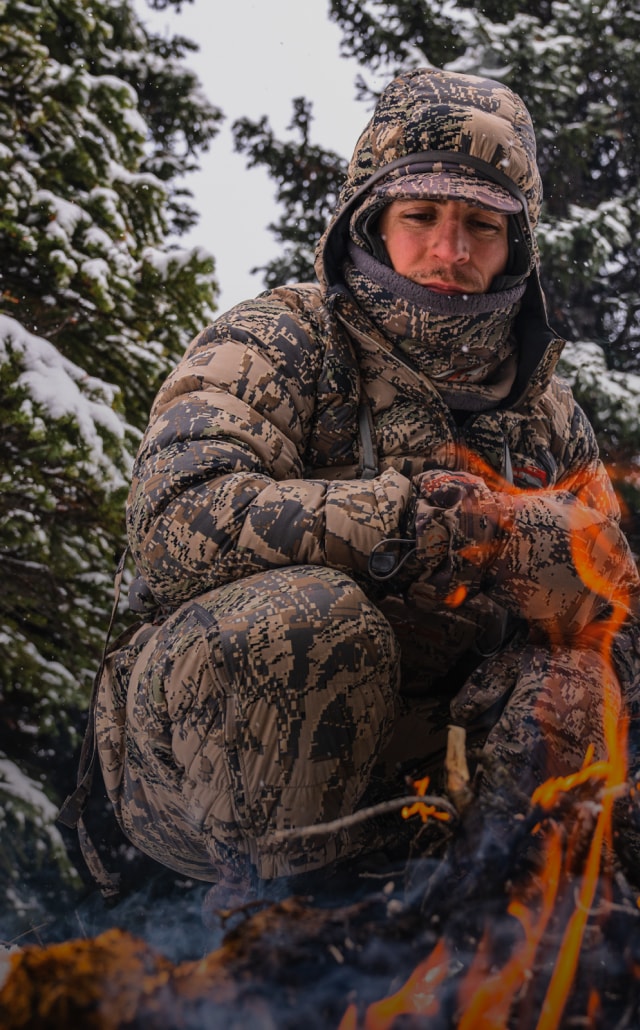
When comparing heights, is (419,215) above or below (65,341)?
above

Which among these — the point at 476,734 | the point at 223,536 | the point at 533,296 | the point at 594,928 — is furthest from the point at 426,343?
the point at 594,928

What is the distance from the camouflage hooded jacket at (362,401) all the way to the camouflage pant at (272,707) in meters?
0.13

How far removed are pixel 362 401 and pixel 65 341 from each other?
2.87 metres

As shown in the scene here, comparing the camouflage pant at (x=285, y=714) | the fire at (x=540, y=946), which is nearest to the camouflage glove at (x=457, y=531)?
the camouflage pant at (x=285, y=714)

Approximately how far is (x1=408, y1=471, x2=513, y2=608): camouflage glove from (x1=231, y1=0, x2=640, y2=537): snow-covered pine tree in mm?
3926

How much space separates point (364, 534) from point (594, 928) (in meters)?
0.89

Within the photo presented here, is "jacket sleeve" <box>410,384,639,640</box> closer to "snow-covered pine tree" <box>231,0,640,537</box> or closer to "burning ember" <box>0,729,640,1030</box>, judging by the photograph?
"burning ember" <box>0,729,640,1030</box>

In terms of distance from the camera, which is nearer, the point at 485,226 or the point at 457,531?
the point at 457,531

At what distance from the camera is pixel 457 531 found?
1785 millimetres

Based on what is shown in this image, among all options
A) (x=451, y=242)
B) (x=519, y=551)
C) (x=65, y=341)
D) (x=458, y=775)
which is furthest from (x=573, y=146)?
(x=458, y=775)

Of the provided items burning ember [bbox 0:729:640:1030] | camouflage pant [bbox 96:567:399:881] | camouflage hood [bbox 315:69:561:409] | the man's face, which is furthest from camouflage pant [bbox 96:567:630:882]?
the man's face

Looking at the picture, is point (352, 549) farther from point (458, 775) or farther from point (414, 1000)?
point (414, 1000)

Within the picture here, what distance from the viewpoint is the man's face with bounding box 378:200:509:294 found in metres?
2.28

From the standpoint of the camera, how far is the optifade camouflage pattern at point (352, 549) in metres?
1.65
